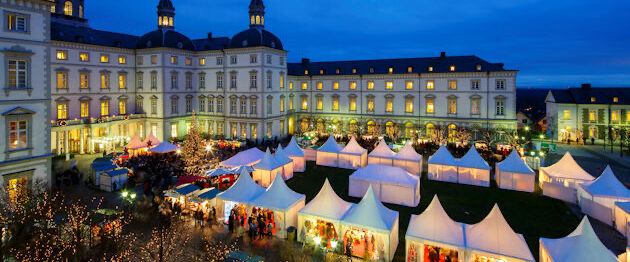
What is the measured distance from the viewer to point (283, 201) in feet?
51.0

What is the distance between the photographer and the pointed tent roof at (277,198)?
15.4m

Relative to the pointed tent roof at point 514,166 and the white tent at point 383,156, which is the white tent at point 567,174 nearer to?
the pointed tent roof at point 514,166

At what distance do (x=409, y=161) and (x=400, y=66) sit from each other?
69.8 ft

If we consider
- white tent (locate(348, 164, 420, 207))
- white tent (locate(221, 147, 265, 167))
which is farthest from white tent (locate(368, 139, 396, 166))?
white tent (locate(221, 147, 265, 167))

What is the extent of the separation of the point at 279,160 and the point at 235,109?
60.5 ft

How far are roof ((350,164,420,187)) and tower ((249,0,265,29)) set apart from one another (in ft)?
84.6

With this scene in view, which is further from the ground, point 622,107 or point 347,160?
point 622,107

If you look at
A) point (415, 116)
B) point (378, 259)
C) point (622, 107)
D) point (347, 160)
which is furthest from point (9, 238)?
point (622, 107)

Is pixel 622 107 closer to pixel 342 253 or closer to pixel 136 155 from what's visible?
pixel 342 253

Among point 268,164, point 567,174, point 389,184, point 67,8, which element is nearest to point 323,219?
point 389,184

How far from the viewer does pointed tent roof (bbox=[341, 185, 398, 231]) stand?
1314cm

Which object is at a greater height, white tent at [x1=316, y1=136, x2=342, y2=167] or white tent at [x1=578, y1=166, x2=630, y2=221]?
white tent at [x1=316, y1=136, x2=342, y2=167]

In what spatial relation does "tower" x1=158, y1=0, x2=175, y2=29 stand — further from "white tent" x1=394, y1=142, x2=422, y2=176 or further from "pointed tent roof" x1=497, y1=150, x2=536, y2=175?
"pointed tent roof" x1=497, y1=150, x2=536, y2=175

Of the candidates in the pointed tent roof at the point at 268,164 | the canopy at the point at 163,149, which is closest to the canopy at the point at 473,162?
the pointed tent roof at the point at 268,164
